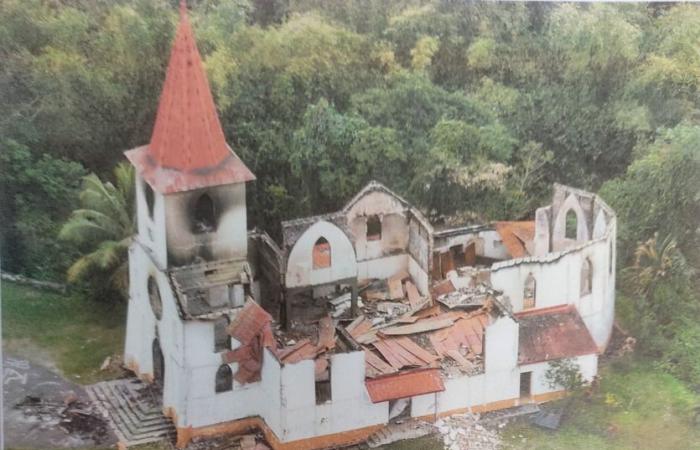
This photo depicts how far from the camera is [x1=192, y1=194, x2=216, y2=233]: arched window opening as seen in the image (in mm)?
4715

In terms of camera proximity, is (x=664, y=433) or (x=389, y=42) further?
(x=664, y=433)

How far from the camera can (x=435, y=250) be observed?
16.8ft

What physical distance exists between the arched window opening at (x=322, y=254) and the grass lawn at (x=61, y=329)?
779 millimetres

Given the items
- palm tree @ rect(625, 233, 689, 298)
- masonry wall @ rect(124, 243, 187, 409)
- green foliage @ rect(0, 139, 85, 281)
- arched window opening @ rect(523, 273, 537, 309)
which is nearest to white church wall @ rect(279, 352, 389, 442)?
masonry wall @ rect(124, 243, 187, 409)

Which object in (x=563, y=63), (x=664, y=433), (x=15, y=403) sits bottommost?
(x=664, y=433)

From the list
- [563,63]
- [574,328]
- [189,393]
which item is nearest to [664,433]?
[574,328]

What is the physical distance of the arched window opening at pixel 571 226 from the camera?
17.0ft

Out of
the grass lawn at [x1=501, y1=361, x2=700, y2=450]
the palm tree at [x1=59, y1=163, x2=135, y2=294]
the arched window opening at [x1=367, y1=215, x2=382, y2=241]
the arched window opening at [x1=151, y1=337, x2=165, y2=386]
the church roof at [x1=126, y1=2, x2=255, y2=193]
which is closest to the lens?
the church roof at [x1=126, y1=2, x2=255, y2=193]

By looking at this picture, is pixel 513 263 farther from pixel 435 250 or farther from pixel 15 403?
pixel 15 403

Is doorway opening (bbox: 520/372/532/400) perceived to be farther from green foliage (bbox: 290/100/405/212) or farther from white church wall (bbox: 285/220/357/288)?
green foliage (bbox: 290/100/405/212)

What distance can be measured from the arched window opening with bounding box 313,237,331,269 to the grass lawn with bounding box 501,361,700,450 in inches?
41.8

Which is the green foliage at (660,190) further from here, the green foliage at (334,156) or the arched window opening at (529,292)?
the green foliage at (334,156)

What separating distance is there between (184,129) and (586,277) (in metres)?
1.80

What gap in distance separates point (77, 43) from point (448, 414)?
82.4 inches
